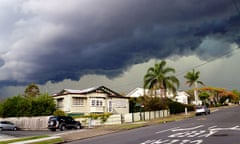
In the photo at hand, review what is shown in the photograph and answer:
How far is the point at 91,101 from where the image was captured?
59.0 meters

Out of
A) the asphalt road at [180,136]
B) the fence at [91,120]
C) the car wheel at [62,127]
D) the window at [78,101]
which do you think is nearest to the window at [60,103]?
the window at [78,101]

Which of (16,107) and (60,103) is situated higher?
(60,103)

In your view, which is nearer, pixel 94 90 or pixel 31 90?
pixel 94 90

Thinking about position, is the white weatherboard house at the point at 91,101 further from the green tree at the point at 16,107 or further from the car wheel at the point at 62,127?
A: the car wheel at the point at 62,127

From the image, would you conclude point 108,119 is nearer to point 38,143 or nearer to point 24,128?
point 24,128

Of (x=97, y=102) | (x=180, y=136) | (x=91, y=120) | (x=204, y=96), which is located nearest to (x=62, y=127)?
(x=91, y=120)

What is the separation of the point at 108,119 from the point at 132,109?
2060cm

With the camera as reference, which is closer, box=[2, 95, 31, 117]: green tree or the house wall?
box=[2, 95, 31, 117]: green tree

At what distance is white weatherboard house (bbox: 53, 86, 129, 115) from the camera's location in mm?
56781

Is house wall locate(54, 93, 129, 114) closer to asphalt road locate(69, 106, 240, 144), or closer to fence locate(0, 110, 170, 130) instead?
fence locate(0, 110, 170, 130)

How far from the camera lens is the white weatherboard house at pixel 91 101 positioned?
→ 186 feet

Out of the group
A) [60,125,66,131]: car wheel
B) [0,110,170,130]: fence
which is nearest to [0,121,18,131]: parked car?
[0,110,170,130]: fence

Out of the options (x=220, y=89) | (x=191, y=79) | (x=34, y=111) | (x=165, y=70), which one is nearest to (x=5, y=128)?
(x=34, y=111)

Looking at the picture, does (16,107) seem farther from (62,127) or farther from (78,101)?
(62,127)
